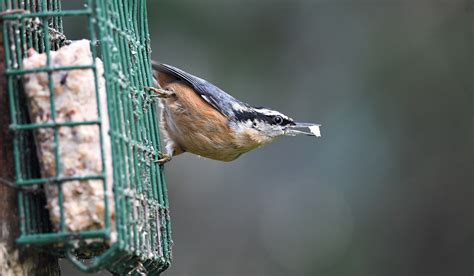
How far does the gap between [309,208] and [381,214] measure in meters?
0.96

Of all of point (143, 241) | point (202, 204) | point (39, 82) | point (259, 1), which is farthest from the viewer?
point (259, 1)

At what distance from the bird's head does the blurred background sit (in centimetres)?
398

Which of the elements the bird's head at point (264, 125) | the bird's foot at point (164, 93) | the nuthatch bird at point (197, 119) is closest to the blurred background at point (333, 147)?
the bird's head at point (264, 125)

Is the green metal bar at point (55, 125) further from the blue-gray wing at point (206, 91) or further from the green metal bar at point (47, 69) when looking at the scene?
the blue-gray wing at point (206, 91)

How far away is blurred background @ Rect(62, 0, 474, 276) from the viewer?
11039 mm

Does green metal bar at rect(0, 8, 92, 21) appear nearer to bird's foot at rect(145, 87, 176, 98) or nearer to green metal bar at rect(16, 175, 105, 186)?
green metal bar at rect(16, 175, 105, 186)

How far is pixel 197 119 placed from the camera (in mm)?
6641

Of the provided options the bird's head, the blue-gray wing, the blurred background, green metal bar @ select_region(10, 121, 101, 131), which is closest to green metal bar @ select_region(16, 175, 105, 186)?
green metal bar @ select_region(10, 121, 101, 131)

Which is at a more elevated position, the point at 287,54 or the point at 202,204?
the point at 287,54

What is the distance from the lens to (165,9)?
36.8 feet

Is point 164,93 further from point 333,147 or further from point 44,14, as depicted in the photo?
point 333,147

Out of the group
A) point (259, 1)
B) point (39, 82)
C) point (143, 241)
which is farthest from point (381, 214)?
point (39, 82)

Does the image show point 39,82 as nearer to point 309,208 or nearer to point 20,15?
point 20,15

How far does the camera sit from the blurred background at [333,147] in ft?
36.2
